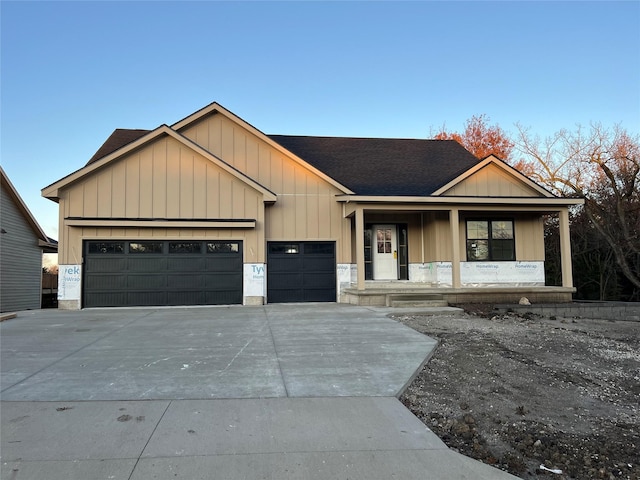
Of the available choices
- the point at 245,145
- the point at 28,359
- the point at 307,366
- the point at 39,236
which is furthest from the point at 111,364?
the point at 39,236

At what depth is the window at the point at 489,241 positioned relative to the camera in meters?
→ 14.8

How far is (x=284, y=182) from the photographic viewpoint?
1449cm

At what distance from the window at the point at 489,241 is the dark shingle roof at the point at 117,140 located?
1262 cm

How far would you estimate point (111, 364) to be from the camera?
6059 millimetres

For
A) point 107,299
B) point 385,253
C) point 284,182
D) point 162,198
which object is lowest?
point 107,299

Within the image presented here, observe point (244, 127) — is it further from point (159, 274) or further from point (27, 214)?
point (27, 214)

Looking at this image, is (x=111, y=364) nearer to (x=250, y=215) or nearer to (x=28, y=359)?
(x=28, y=359)

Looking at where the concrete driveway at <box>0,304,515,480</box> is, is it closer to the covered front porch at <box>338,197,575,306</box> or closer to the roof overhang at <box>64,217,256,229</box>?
the roof overhang at <box>64,217,256,229</box>

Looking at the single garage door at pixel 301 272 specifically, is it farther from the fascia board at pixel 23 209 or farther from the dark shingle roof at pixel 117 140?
the fascia board at pixel 23 209

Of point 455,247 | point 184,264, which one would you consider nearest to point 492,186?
point 455,247

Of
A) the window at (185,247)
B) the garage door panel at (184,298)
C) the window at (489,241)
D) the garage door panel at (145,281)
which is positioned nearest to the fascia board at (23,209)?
the garage door panel at (145,281)

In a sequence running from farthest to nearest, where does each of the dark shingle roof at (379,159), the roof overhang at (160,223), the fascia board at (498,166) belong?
the dark shingle roof at (379,159) → the fascia board at (498,166) → the roof overhang at (160,223)

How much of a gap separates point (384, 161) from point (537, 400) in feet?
42.8

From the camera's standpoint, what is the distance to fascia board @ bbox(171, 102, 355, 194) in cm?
1422
